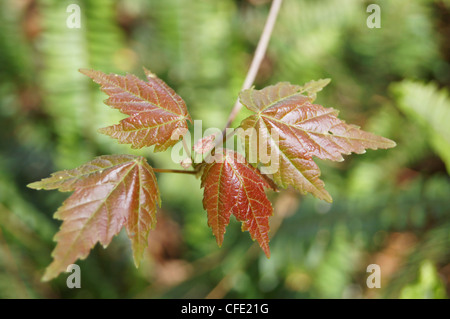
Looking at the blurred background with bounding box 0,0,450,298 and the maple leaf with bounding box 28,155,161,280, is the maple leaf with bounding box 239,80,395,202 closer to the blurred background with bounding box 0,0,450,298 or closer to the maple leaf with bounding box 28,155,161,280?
the maple leaf with bounding box 28,155,161,280

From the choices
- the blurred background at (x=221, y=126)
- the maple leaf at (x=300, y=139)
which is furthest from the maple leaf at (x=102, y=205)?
the blurred background at (x=221, y=126)

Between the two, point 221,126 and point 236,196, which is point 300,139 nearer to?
point 236,196

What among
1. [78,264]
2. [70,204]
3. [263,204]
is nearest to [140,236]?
[70,204]

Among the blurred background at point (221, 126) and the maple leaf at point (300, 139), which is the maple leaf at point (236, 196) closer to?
the maple leaf at point (300, 139)

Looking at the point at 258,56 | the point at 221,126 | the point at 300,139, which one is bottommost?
the point at 221,126

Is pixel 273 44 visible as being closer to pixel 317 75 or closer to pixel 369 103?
pixel 317 75

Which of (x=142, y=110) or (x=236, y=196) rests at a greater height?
(x=142, y=110)

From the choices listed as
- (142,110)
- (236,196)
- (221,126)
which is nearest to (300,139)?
(236,196)
